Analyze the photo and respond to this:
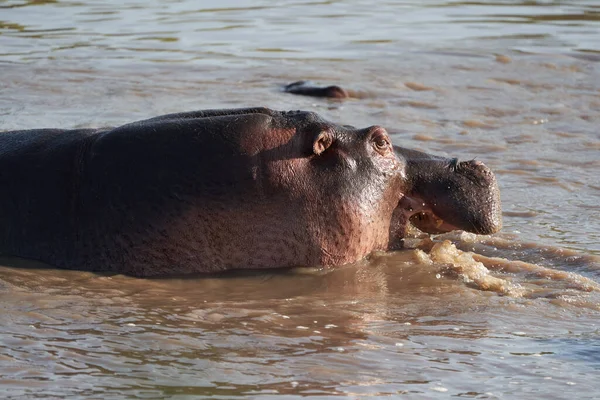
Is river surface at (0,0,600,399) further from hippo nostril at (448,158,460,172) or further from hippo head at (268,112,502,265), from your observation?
hippo nostril at (448,158,460,172)

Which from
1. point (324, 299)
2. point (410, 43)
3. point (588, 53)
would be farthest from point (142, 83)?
point (324, 299)

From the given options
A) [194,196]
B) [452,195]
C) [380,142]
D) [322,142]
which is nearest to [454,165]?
[452,195]

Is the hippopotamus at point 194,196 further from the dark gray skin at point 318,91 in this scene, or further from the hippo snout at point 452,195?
the dark gray skin at point 318,91

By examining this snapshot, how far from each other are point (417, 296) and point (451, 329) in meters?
0.64

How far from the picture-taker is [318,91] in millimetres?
11820

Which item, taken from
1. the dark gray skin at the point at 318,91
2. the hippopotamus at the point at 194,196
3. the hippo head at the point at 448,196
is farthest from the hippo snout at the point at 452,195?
the dark gray skin at the point at 318,91

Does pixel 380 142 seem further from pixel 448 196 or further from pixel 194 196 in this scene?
pixel 194 196

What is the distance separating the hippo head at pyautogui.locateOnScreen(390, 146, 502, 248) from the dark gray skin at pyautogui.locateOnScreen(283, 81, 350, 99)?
17.5 ft

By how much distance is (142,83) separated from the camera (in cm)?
1222

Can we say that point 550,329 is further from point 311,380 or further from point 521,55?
point 521,55

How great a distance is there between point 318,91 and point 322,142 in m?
5.75

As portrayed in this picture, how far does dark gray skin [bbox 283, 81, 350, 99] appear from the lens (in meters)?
11.8

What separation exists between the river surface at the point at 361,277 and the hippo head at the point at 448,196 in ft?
0.66

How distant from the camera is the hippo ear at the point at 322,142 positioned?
6086 millimetres
